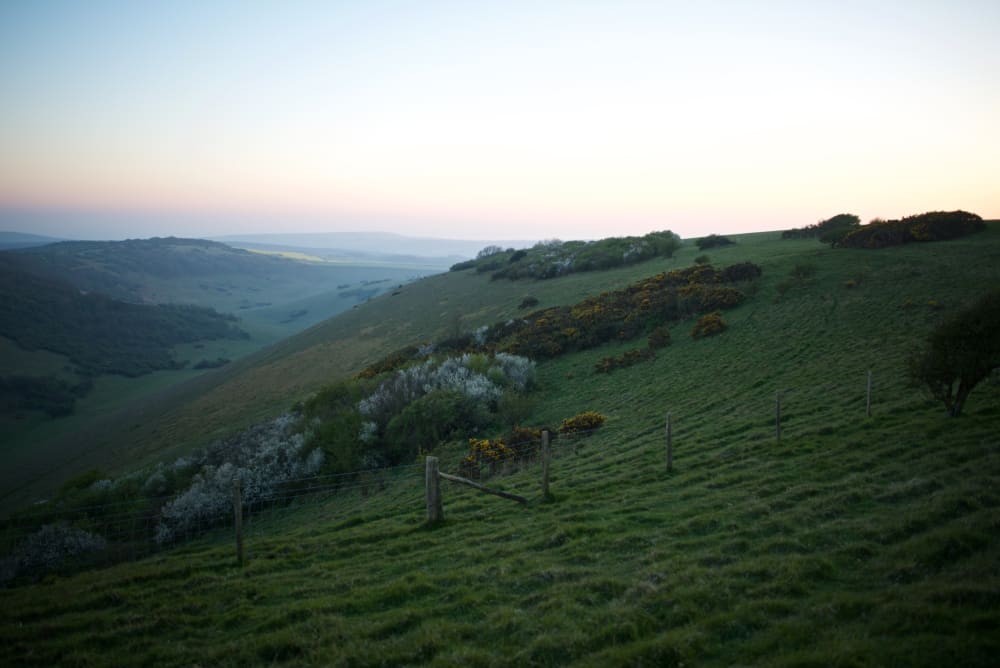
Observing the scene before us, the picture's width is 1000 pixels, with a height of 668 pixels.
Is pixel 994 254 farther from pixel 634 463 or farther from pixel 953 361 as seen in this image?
pixel 634 463

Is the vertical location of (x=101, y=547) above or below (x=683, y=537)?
below

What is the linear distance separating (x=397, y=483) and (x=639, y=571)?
11645mm

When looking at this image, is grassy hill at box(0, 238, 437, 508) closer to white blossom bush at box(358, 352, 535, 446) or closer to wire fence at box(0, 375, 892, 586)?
wire fence at box(0, 375, 892, 586)

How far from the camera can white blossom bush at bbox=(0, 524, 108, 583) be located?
45.9ft

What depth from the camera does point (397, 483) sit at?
17.4 meters

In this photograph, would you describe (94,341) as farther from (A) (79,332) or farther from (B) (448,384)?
(B) (448,384)

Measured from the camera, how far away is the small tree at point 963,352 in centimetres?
1243

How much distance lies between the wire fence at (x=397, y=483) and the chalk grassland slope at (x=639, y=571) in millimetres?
231

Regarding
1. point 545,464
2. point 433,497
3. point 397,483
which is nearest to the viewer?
point 433,497

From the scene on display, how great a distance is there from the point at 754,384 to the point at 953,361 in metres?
8.12

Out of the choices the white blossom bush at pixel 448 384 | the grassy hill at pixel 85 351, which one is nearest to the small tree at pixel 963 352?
the white blossom bush at pixel 448 384

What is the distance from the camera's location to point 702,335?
28.6 metres

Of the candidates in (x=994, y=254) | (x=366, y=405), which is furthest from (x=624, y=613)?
(x=994, y=254)

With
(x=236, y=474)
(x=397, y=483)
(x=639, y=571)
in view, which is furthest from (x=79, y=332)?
(x=639, y=571)
